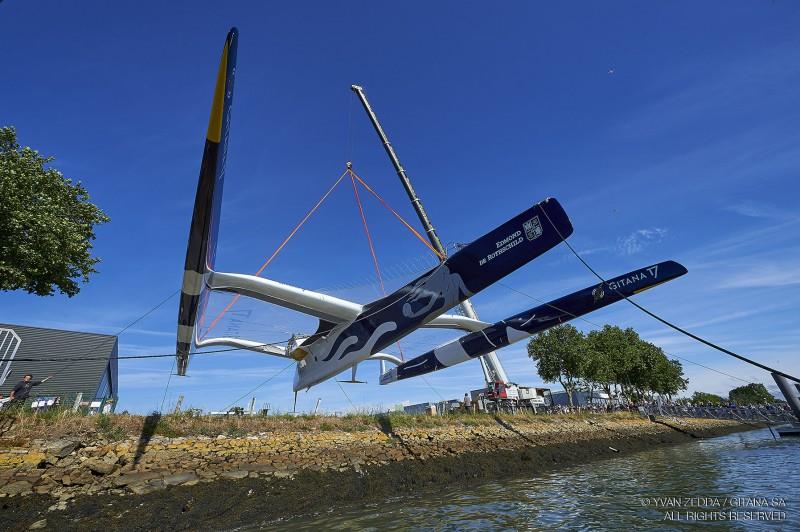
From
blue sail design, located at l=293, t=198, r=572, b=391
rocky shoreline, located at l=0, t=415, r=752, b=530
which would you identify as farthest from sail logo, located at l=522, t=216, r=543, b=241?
rocky shoreline, located at l=0, t=415, r=752, b=530

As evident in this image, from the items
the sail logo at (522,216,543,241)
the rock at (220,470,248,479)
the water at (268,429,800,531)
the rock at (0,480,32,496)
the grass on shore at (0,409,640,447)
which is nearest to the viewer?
the water at (268,429,800,531)

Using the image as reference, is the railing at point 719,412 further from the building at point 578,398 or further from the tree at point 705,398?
the tree at point 705,398

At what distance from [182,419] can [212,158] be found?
1050cm

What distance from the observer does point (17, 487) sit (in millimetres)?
8383

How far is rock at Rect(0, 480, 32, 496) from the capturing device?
8250mm

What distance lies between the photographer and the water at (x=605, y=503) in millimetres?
6469


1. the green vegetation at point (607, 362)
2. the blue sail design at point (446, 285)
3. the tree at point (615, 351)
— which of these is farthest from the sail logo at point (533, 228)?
the tree at point (615, 351)

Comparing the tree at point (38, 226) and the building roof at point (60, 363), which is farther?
the building roof at point (60, 363)

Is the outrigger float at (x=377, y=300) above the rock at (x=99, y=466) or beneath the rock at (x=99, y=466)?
above

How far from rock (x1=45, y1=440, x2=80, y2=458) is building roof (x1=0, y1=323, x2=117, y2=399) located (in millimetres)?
15985

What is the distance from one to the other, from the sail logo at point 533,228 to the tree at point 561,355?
25.3m

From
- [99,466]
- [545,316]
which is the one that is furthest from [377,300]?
[99,466]

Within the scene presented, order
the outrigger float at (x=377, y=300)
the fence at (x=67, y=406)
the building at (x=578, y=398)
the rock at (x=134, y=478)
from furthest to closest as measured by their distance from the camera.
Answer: the building at (x=578, y=398) → the fence at (x=67, y=406) → the rock at (x=134, y=478) → the outrigger float at (x=377, y=300)

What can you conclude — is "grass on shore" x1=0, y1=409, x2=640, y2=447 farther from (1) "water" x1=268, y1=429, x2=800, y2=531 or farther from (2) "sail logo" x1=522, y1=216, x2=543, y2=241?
(2) "sail logo" x1=522, y1=216, x2=543, y2=241
